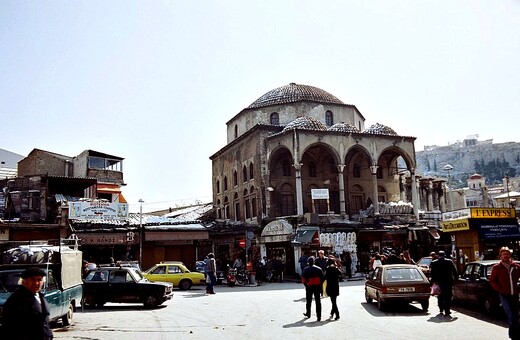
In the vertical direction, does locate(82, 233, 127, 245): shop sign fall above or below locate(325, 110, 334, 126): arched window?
below

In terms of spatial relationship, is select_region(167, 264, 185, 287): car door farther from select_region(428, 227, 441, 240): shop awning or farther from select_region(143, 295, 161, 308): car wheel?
select_region(428, 227, 441, 240): shop awning

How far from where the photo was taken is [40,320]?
4.81 meters

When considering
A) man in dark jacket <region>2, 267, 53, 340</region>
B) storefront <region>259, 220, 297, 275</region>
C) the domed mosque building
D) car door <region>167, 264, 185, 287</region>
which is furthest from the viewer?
the domed mosque building

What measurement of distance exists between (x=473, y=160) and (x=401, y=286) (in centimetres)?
17230

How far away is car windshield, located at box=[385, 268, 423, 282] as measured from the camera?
40.1ft

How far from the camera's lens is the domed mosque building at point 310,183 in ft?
95.9

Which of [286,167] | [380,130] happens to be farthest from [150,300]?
[380,130]

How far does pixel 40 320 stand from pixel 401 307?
33.7ft

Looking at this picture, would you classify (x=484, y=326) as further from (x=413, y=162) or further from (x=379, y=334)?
(x=413, y=162)

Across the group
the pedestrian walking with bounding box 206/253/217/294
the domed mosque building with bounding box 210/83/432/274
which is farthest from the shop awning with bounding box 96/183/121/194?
the pedestrian walking with bounding box 206/253/217/294

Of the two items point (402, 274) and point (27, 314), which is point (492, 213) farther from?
point (27, 314)

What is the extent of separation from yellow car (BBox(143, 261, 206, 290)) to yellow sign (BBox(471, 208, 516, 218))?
12032 millimetres

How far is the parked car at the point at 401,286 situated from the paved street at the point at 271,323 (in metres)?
0.34

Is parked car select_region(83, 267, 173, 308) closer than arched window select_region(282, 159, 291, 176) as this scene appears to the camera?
Yes
